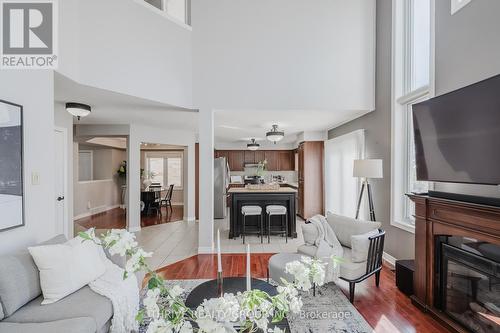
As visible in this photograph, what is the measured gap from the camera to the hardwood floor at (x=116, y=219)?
626cm

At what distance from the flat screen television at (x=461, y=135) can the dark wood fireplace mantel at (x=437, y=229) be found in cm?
22

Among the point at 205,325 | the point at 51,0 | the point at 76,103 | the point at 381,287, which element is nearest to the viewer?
the point at 205,325

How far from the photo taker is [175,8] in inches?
163

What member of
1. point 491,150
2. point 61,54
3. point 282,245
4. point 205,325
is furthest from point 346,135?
point 205,325

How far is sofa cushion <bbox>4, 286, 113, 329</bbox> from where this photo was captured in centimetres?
171

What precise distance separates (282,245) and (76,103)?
408cm

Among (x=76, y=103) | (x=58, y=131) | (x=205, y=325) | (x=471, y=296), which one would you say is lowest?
(x=471, y=296)

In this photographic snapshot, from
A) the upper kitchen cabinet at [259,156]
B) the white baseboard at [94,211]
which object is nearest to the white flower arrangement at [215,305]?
the white baseboard at [94,211]

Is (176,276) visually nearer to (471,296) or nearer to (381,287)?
(381,287)

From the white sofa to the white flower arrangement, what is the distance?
6.22 feet

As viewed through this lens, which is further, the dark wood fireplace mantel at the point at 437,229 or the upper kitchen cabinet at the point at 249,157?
the upper kitchen cabinet at the point at 249,157

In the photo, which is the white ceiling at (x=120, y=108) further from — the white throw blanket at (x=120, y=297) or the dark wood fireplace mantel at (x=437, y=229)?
the dark wood fireplace mantel at (x=437, y=229)

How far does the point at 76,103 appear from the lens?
3.96 metres

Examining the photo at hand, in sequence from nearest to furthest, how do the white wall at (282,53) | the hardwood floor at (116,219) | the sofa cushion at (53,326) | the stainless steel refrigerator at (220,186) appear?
the sofa cushion at (53,326) → the white wall at (282,53) → the hardwood floor at (116,219) → the stainless steel refrigerator at (220,186)
